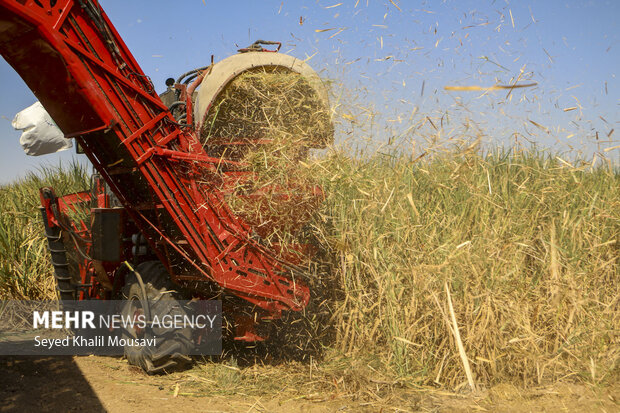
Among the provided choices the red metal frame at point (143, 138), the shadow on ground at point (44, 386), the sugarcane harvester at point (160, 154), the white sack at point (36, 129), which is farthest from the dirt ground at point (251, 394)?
the white sack at point (36, 129)

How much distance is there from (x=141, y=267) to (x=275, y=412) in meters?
1.84

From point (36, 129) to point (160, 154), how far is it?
434cm

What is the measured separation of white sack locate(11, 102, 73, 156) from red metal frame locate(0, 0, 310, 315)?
345 cm

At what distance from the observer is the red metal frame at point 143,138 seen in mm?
3775

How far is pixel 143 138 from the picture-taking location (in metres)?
4.05

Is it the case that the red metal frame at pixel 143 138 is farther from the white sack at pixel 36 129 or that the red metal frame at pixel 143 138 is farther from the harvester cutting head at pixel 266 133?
the white sack at pixel 36 129

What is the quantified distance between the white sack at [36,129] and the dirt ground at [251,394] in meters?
3.79

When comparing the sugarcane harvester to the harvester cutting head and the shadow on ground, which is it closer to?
the harvester cutting head

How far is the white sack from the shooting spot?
7.40 m

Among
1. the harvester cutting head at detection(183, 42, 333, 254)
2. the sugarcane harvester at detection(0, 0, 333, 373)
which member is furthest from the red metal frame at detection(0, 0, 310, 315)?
the harvester cutting head at detection(183, 42, 333, 254)

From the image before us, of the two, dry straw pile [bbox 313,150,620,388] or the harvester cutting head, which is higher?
the harvester cutting head

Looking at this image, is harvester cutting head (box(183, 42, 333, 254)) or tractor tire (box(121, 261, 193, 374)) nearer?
harvester cutting head (box(183, 42, 333, 254))

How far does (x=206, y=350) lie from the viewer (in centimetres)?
471

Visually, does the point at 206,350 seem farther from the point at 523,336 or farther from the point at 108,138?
the point at 523,336
